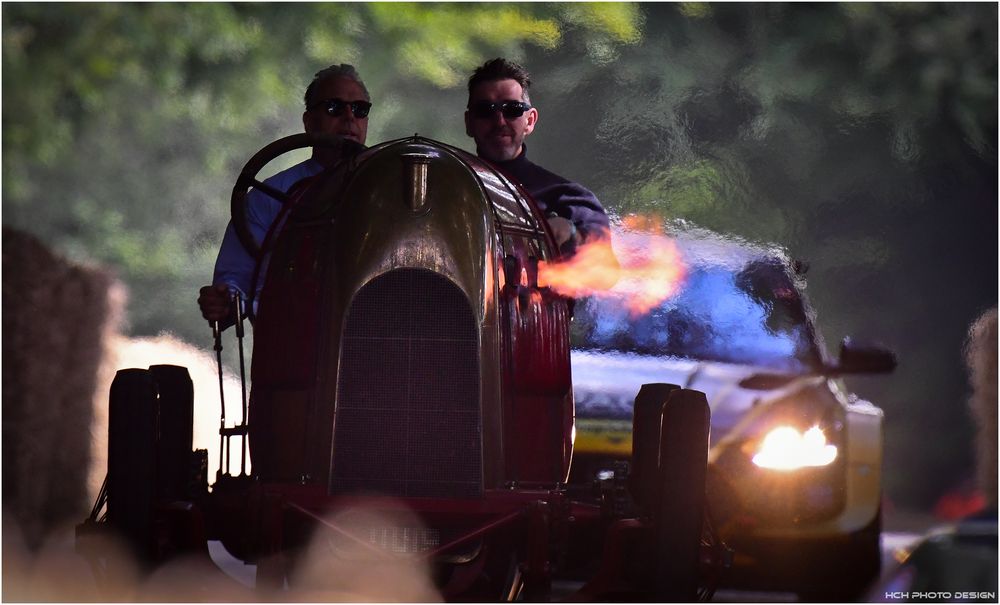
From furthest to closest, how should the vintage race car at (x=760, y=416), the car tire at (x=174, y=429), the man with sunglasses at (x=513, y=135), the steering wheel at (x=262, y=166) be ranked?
the vintage race car at (x=760, y=416), the man with sunglasses at (x=513, y=135), the steering wheel at (x=262, y=166), the car tire at (x=174, y=429)

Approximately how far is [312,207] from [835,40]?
4.61 m

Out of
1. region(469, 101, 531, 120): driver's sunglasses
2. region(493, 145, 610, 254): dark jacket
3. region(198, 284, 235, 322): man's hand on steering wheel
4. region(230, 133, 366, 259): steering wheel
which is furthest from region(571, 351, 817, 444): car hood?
region(198, 284, 235, 322): man's hand on steering wheel

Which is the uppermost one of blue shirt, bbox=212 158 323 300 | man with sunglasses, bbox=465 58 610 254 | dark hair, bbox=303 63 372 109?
dark hair, bbox=303 63 372 109

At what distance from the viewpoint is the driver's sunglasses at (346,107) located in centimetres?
691

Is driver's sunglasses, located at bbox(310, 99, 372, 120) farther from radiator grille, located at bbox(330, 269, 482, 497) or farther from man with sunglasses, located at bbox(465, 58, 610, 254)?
→ radiator grille, located at bbox(330, 269, 482, 497)

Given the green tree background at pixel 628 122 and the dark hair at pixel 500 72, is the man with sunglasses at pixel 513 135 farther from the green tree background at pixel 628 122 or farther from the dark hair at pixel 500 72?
the green tree background at pixel 628 122

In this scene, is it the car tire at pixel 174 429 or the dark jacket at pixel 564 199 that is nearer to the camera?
the car tire at pixel 174 429

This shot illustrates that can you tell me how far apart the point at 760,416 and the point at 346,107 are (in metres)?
2.36

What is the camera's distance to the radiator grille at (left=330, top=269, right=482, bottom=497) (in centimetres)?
496

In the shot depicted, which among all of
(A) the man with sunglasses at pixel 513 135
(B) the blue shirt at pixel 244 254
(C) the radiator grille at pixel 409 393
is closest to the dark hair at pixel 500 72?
(A) the man with sunglasses at pixel 513 135

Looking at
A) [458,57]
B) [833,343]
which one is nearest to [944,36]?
[833,343]

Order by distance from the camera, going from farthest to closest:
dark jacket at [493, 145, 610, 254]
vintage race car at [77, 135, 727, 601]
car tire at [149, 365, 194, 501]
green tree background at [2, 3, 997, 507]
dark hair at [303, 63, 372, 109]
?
green tree background at [2, 3, 997, 507]
dark hair at [303, 63, 372, 109]
dark jacket at [493, 145, 610, 254]
car tire at [149, 365, 194, 501]
vintage race car at [77, 135, 727, 601]

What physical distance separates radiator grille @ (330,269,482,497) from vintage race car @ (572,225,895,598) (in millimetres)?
1961

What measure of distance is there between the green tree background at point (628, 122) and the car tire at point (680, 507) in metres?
3.66
